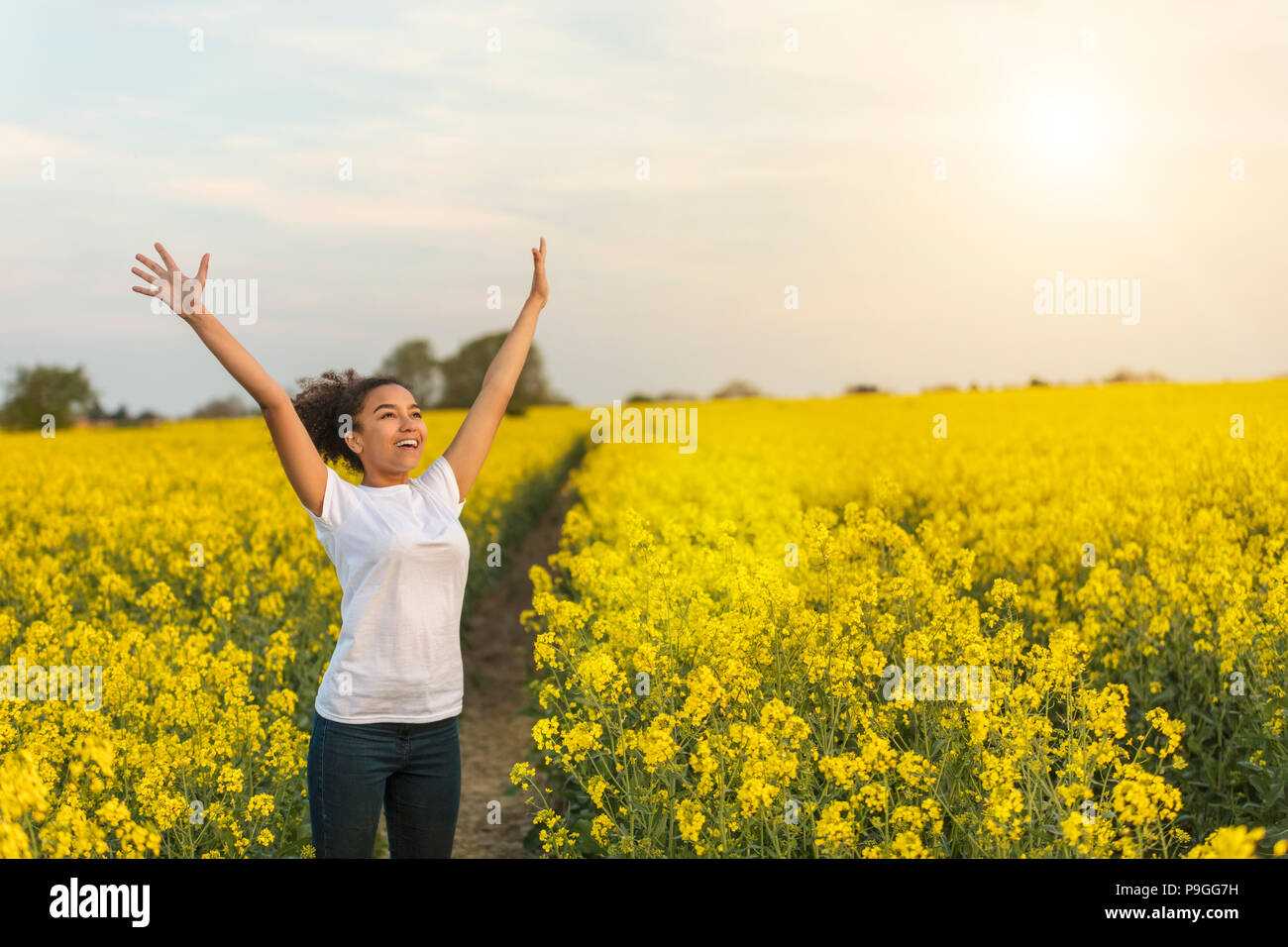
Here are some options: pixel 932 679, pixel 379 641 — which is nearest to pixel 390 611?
pixel 379 641

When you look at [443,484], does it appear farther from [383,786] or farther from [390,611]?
[383,786]

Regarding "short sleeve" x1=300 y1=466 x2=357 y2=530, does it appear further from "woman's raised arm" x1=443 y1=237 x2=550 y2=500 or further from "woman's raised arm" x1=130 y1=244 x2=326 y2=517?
"woman's raised arm" x1=443 y1=237 x2=550 y2=500

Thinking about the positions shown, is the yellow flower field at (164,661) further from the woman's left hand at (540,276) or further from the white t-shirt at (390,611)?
the woman's left hand at (540,276)

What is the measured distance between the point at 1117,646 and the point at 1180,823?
51.1 inches

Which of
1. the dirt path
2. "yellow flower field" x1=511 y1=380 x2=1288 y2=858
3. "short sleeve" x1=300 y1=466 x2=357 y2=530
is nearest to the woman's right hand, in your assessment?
"short sleeve" x1=300 y1=466 x2=357 y2=530

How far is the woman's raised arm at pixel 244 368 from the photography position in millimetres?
3461

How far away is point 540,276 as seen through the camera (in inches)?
183

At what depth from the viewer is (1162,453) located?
1420cm

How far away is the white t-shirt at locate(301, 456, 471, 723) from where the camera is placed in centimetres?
365

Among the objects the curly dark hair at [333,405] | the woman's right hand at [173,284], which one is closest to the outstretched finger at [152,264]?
the woman's right hand at [173,284]

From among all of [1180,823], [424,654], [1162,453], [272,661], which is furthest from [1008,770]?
[1162,453]

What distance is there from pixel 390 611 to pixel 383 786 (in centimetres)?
61

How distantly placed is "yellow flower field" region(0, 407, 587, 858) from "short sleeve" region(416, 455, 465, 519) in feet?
4.90

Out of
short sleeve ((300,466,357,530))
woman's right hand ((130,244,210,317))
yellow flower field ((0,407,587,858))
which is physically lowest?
yellow flower field ((0,407,587,858))
